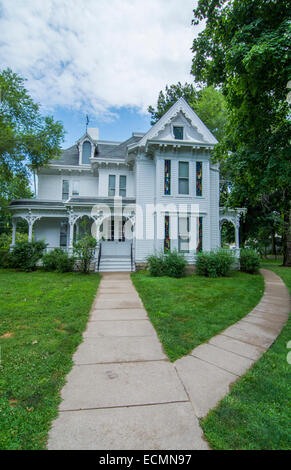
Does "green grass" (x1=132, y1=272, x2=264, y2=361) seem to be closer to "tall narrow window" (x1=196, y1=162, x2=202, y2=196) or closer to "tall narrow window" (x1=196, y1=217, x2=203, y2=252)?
"tall narrow window" (x1=196, y1=217, x2=203, y2=252)

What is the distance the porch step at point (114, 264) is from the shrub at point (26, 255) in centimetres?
350

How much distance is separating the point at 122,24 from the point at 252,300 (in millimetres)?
11291

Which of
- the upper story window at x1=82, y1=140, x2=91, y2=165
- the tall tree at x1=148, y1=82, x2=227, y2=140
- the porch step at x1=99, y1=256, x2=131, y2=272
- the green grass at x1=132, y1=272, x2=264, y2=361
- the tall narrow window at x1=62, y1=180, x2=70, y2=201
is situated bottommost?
the green grass at x1=132, y1=272, x2=264, y2=361

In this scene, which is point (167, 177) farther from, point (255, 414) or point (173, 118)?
point (255, 414)

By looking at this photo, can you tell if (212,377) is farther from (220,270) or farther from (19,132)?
(19,132)

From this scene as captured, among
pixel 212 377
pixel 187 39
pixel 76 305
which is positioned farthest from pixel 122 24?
pixel 212 377

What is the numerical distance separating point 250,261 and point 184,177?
625 cm

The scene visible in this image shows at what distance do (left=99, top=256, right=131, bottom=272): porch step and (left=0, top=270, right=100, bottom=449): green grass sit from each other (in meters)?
5.66

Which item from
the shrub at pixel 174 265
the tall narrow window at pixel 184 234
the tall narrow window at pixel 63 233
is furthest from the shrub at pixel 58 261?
the tall narrow window at pixel 184 234

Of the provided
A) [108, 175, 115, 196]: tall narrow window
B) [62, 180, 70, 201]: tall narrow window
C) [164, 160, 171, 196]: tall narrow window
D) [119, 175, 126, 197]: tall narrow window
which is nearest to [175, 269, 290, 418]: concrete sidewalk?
[164, 160, 171, 196]: tall narrow window

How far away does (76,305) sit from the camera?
19.4 feet

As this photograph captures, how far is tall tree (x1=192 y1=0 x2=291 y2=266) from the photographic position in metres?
5.06

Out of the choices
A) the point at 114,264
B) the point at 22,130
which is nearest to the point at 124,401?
the point at 114,264

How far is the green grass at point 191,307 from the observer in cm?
400
